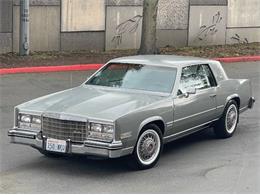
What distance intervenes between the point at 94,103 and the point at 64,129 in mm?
555

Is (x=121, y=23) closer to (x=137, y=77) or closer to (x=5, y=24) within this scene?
(x=5, y=24)

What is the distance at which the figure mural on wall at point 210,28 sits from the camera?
2206 centimetres

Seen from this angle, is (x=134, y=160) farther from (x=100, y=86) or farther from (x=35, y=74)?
(x=35, y=74)

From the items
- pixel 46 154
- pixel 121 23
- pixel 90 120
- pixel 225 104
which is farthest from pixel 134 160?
pixel 121 23

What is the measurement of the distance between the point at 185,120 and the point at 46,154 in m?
1.91

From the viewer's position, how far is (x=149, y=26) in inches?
691

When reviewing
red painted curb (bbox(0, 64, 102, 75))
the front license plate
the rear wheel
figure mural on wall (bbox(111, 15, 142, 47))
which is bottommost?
the rear wheel

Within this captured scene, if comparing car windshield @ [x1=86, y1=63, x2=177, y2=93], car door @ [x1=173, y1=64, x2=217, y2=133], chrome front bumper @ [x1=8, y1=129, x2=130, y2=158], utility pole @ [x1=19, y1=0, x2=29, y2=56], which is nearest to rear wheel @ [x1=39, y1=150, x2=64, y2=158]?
chrome front bumper @ [x1=8, y1=129, x2=130, y2=158]

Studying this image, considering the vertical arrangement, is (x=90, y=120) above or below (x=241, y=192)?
Answer: above

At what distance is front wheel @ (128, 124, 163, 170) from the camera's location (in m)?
7.10

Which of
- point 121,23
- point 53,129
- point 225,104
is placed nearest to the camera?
point 53,129

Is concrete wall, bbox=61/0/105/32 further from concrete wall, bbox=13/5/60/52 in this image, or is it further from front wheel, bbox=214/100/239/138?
front wheel, bbox=214/100/239/138

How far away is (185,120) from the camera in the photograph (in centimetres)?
793

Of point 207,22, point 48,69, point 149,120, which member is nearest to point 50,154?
point 149,120
